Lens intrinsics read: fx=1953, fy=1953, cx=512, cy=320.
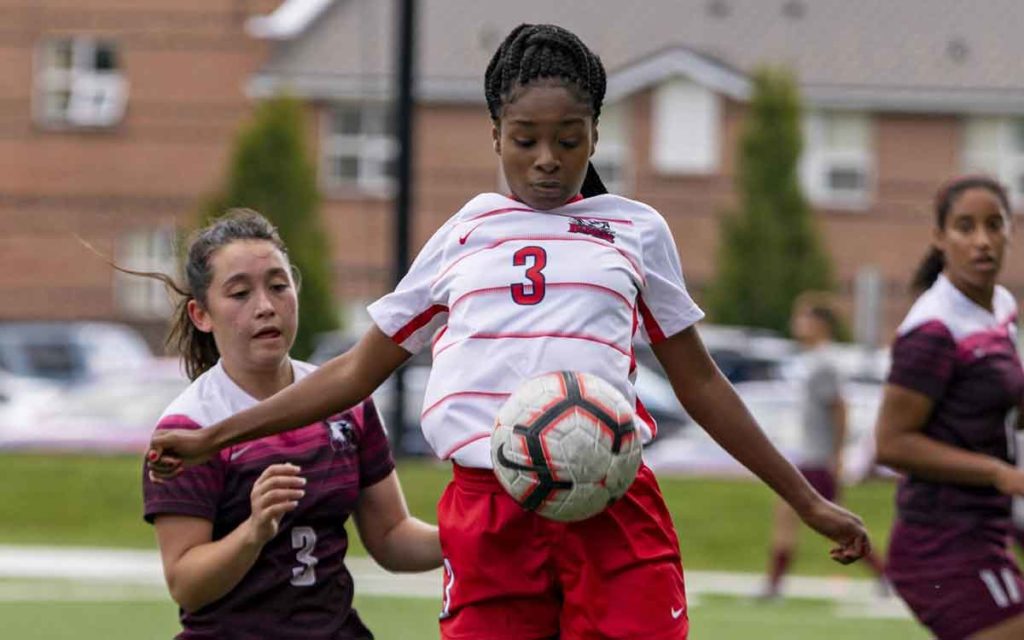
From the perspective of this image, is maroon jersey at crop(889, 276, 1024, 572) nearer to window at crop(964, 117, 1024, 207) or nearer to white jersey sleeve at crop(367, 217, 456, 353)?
white jersey sleeve at crop(367, 217, 456, 353)

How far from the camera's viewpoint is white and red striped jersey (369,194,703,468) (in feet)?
12.9

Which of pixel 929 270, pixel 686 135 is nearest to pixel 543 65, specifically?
pixel 929 270

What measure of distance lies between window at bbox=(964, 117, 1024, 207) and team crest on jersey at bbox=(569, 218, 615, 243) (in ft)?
107

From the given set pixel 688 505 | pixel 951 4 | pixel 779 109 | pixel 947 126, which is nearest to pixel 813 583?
pixel 688 505

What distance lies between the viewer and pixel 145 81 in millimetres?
38906

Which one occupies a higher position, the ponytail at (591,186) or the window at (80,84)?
the window at (80,84)

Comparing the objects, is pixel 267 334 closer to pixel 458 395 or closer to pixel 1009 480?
pixel 458 395

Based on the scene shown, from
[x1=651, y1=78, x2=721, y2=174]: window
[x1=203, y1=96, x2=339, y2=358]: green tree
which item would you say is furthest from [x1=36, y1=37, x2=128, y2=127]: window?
[x1=651, y1=78, x2=721, y2=174]: window

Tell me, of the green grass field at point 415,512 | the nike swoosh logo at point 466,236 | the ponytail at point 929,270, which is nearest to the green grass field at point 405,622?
the green grass field at point 415,512

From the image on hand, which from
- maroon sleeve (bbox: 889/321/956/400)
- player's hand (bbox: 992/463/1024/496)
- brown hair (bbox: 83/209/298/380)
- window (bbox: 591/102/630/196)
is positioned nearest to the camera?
brown hair (bbox: 83/209/298/380)

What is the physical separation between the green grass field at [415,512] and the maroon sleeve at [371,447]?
549 cm

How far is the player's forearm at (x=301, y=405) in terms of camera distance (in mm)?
4152

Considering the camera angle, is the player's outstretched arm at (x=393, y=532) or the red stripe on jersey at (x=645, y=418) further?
the player's outstretched arm at (x=393, y=532)

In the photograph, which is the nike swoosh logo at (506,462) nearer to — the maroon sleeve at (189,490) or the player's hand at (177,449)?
the player's hand at (177,449)
